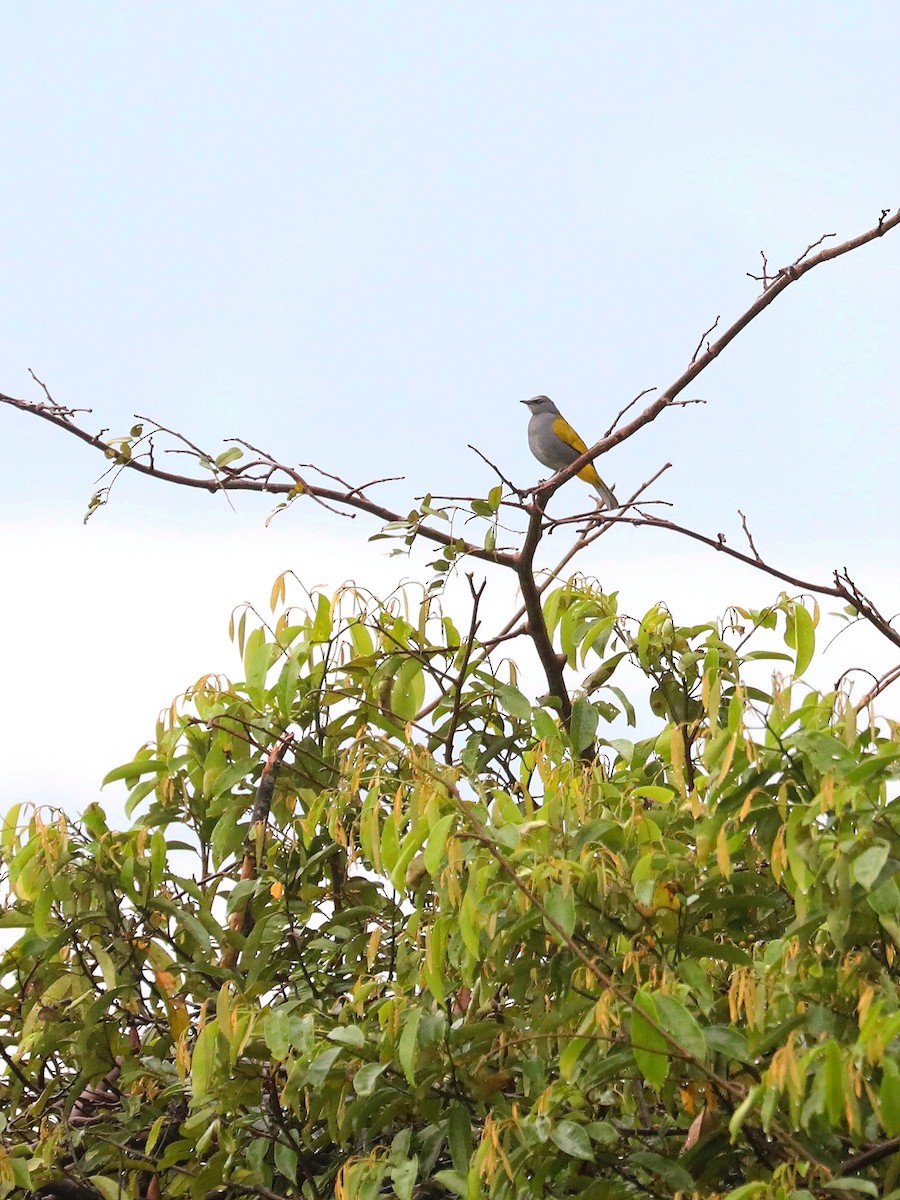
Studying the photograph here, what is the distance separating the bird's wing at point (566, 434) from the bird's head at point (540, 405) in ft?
0.33

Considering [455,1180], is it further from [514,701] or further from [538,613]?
[538,613]

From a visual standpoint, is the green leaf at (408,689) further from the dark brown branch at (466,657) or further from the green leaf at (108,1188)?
the green leaf at (108,1188)

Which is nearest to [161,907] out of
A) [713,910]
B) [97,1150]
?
[97,1150]

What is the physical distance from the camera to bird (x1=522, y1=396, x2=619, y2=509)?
839 cm

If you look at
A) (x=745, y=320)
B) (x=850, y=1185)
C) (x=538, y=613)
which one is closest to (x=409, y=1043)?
(x=850, y=1185)

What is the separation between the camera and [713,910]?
8.21ft

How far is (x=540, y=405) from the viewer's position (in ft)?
28.6

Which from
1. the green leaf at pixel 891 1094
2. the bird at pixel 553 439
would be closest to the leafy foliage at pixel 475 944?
the green leaf at pixel 891 1094

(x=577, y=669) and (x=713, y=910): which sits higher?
(x=577, y=669)

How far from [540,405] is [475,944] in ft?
22.5

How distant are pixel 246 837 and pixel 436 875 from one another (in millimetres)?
1030

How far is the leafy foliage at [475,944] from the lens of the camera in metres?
2.13

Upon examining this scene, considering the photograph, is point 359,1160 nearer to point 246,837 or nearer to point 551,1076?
point 551,1076

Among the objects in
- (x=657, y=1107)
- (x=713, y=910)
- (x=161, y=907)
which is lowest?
(x=657, y=1107)
